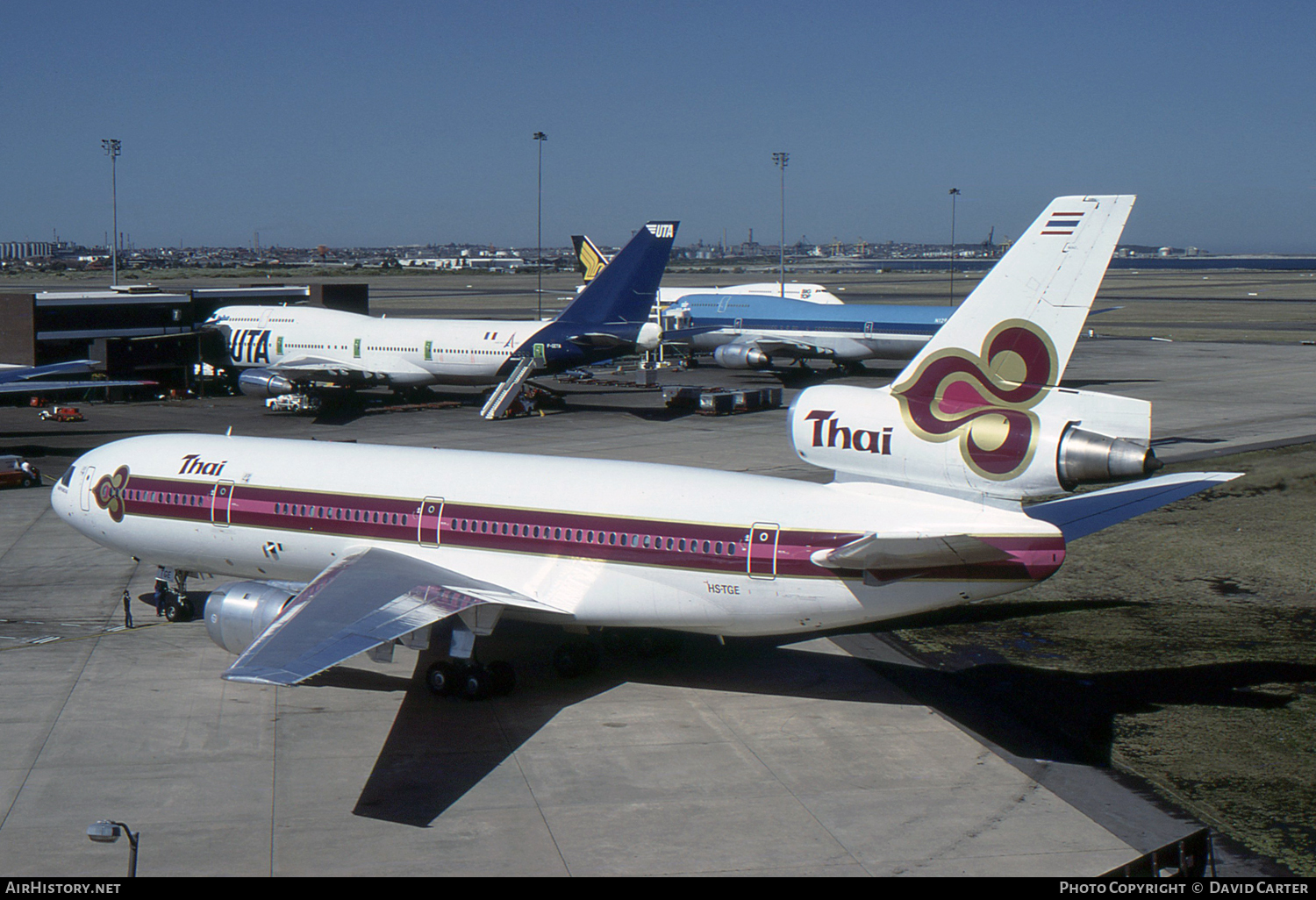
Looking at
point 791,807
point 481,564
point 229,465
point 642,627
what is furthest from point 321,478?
point 791,807

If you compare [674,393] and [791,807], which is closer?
[791,807]

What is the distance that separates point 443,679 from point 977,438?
10.7m

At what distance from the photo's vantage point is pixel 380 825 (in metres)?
17.0

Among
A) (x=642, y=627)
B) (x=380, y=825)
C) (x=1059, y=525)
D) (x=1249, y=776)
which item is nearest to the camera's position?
(x=380, y=825)

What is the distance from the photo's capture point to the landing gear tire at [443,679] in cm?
2241

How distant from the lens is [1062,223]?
19641mm

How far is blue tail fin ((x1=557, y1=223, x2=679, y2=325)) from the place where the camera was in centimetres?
6194

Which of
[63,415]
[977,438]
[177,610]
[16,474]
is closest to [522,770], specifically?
[977,438]

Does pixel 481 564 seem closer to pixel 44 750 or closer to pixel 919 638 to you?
pixel 44 750

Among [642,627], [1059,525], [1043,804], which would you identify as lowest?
[1043,804]

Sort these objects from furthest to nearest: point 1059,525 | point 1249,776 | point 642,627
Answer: point 642,627 < point 1059,525 < point 1249,776

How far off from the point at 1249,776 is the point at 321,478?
1822cm

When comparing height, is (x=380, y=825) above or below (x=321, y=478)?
below

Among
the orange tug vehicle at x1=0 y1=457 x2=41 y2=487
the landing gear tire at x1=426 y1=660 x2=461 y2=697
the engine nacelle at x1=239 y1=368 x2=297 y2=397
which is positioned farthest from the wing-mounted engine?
the engine nacelle at x1=239 y1=368 x2=297 y2=397
